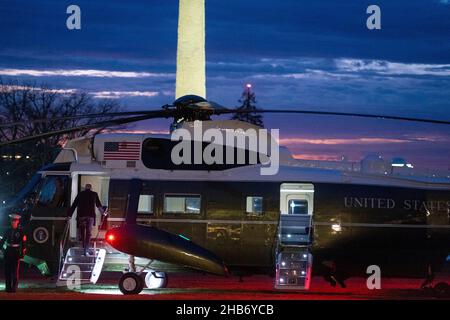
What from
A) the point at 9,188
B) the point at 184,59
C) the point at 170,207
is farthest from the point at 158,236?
the point at 184,59

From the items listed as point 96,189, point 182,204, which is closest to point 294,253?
point 182,204

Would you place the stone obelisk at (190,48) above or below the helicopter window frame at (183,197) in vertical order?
above

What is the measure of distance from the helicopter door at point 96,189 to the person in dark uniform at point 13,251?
118 centimetres

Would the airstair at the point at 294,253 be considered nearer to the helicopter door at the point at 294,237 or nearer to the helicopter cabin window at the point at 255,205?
the helicopter door at the point at 294,237

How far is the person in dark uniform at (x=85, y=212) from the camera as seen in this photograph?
68.0ft

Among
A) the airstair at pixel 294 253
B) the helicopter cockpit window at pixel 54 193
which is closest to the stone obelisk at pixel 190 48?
the helicopter cockpit window at pixel 54 193

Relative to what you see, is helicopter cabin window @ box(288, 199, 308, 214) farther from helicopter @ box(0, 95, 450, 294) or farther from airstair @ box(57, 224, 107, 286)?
airstair @ box(57, 224, 107, 286)

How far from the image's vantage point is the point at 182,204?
21.1 meters

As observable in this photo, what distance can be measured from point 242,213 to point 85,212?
3486mm

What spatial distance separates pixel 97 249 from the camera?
2117cm

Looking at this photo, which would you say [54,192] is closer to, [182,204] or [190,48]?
[182,204]

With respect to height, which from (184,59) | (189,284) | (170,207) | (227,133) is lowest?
(189,284)
